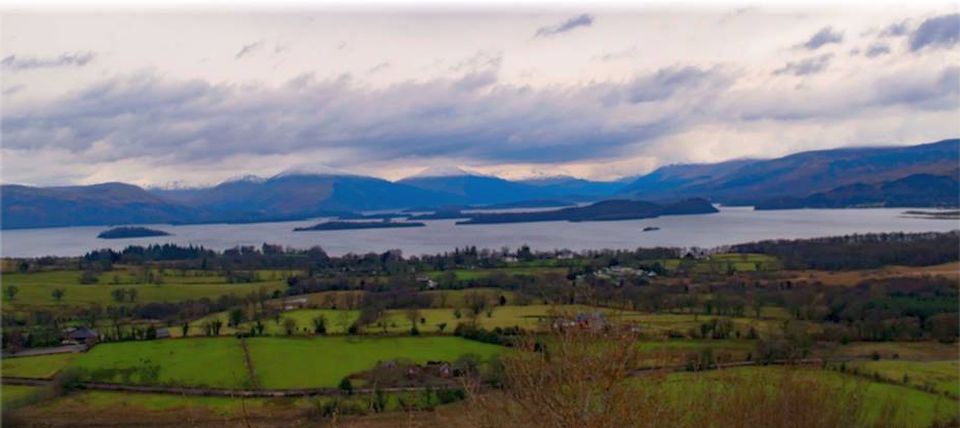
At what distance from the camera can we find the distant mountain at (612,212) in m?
93.4

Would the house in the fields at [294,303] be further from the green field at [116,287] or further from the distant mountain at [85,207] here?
the distant mountain at [85,207]

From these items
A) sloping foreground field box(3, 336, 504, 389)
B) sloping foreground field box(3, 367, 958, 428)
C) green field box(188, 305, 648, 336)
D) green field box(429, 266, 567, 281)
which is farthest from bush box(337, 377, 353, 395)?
green field box(429, 266, 567, 281)

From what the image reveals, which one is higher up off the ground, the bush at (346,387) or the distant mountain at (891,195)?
the distant mountain at (891,195)

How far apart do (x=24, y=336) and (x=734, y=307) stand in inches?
811

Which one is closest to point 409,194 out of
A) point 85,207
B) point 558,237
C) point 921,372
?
point 85,207

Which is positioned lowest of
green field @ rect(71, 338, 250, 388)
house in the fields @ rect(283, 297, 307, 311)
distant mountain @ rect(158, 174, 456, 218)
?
green field @ rect(71, 338, 250, 388)

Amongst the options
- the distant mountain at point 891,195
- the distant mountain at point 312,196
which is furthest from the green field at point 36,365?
the distant mountain at point 312,196

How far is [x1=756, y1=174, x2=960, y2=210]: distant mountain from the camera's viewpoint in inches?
3506

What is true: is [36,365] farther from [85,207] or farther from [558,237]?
[85,207]

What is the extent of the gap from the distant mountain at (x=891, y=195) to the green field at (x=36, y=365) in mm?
85273

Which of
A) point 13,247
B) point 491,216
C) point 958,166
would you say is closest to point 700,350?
point 13,247

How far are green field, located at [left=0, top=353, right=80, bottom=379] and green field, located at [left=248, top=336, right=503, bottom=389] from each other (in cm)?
433

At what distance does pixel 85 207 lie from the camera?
109000 millimetres

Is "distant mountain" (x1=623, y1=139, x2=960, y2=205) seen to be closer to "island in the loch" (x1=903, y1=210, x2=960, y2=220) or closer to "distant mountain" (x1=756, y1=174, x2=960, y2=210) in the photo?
"distant mountain" (x1=756, y1=174, x2=960, y2=210)
